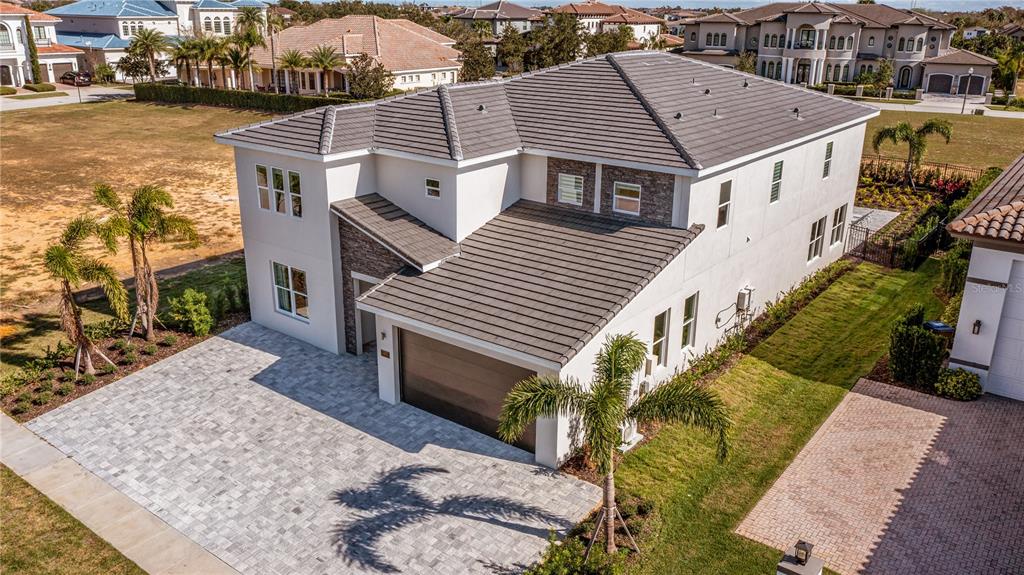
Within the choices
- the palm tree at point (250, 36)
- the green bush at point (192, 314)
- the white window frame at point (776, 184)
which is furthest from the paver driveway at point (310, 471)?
the palm tree at point (250, 36)

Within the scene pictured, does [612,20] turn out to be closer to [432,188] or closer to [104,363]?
[432,188]

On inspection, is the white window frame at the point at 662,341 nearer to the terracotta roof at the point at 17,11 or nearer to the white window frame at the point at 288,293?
the white window frame at the point at 288,293

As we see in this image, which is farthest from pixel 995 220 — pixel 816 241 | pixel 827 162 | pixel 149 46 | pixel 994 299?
pixel 149 46

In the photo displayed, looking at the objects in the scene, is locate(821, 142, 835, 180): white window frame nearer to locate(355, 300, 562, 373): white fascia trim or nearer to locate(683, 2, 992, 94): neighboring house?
locate(355, 300, 562, 373): white fascia trim

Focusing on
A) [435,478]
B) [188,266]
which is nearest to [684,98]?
[435,478]

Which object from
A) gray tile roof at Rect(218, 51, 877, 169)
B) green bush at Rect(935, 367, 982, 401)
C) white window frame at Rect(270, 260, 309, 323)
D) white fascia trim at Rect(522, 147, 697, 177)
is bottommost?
green bush at Rect(935, 367, 982, 401)

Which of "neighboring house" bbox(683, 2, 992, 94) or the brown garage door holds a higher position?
"neighboring house" bbox(683, 2, 992, 94)

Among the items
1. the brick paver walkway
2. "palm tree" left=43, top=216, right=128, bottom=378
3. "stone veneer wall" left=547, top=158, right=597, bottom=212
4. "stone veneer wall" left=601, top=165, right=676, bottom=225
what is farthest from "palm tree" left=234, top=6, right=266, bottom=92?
the brick paver walkway
